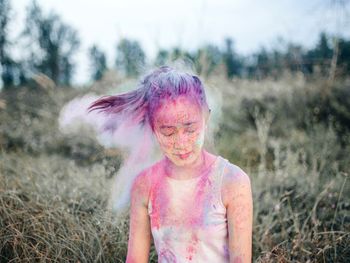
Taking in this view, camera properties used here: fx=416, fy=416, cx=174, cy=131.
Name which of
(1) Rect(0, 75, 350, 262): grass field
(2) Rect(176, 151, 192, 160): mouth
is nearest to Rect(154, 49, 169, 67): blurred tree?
(1) Rect(0, 75, 350, 262): grass field

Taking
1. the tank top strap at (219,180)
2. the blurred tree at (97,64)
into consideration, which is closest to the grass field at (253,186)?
the tank top strap at (219,180)

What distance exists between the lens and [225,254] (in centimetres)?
166

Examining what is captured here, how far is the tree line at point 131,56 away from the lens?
7211 mm

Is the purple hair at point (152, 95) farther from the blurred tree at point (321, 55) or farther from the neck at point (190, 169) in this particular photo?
the blurred tree at point (321, 55)

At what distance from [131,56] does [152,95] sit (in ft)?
19.6

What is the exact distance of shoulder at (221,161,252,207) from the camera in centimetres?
162

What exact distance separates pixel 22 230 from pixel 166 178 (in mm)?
1337

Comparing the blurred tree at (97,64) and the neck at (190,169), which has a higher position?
the blurred tree at (97,64)

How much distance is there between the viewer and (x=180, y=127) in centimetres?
165

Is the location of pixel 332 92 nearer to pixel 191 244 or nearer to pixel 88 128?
pixel 88 128

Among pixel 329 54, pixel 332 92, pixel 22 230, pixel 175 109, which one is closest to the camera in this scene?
pixel 175 109

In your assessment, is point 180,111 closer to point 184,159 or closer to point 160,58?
point 184,159

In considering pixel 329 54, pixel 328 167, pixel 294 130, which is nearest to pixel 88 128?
pixel 294 130

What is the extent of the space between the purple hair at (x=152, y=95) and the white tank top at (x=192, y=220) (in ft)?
0.94
